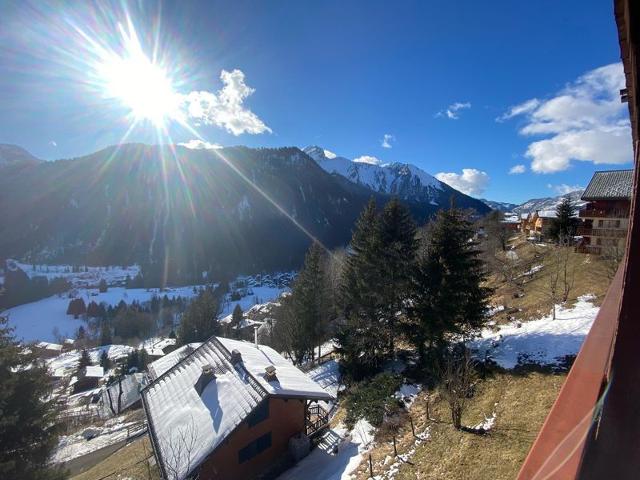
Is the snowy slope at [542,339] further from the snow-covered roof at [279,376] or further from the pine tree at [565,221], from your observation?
the pine tree at [565,221]

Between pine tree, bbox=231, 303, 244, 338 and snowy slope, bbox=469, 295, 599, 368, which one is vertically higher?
snowy slope, bbox=469, 295, 599, 368

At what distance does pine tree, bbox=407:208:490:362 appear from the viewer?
19.6m

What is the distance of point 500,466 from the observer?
10.2 meters

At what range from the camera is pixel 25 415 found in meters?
14.3

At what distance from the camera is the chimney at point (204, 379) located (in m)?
19.0

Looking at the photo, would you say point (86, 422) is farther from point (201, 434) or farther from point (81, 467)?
point (201, 434)

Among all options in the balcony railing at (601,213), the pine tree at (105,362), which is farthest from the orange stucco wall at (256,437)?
the pine tree at (105,362)

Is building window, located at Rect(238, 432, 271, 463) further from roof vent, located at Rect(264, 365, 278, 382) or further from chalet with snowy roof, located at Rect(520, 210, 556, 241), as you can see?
A: chalet with snowy roof, located at Rect(520, 210, 556, 241)

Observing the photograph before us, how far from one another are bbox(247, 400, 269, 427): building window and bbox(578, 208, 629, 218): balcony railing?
109 ft

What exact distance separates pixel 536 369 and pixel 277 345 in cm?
3674

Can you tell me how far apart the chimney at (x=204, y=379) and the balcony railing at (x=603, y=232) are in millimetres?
32930

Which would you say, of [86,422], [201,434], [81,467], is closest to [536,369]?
[201,434]

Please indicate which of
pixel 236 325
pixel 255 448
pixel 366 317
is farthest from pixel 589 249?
pixel 236 325

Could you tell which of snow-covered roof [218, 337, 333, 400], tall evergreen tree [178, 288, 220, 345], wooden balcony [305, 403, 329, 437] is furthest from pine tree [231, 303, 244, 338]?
wooden balcony [305, 403, 329, 437]
